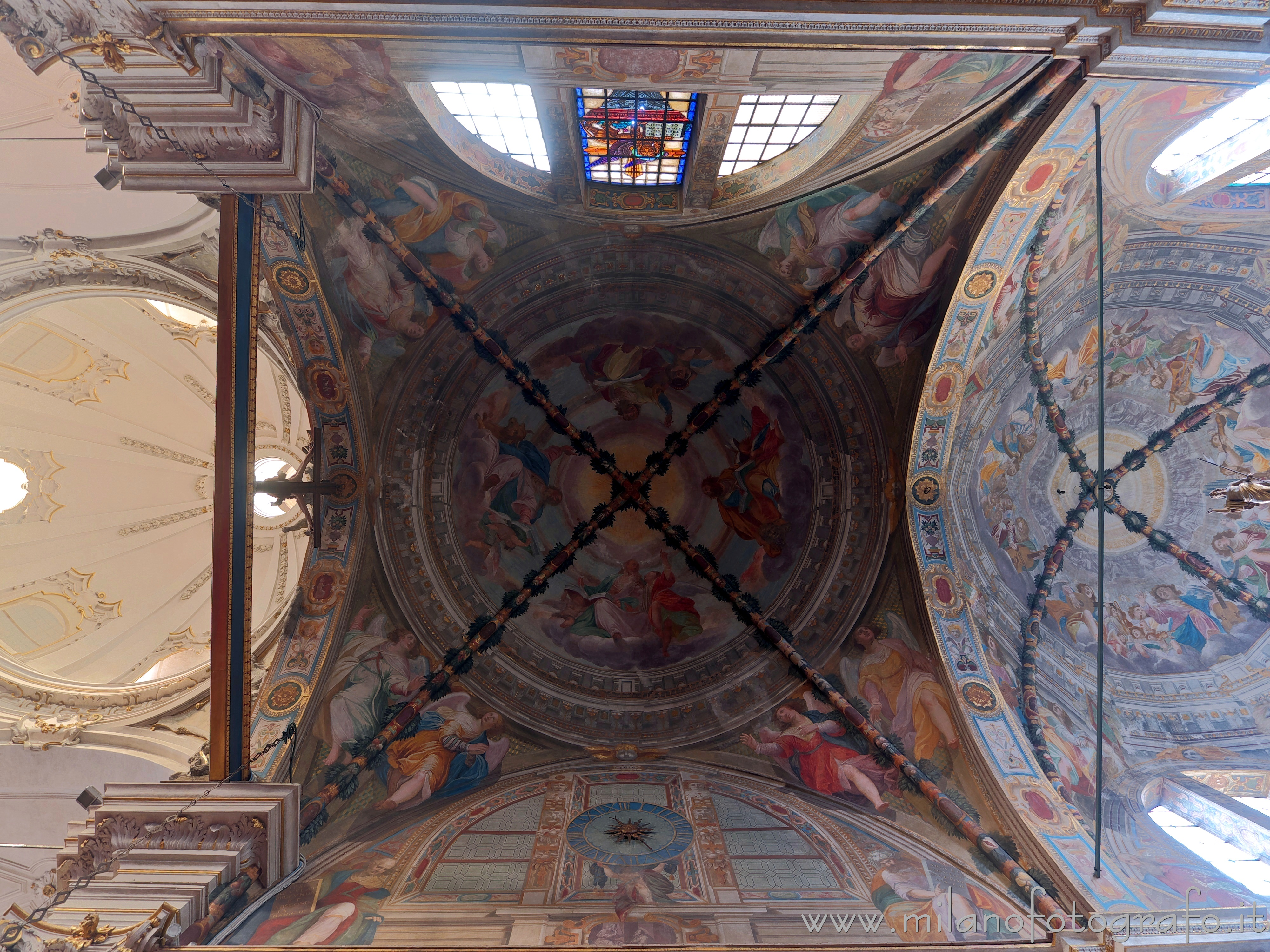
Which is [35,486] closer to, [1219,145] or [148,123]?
[148,123]

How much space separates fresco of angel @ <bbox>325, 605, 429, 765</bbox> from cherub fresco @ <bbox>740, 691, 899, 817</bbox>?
5678mm

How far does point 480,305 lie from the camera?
10.8 metres

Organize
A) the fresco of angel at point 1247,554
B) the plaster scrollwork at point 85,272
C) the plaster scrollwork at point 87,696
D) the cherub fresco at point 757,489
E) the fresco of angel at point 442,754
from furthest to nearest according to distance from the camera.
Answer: the cherub fresco at point 757,489
the fresco of angel at point 1247,554
the plaster scrollwork at point 87,696
the fresco of angel at point 442,754
the plaster scrollwork at point 85,272

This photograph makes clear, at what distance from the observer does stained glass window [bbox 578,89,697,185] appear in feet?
29.8

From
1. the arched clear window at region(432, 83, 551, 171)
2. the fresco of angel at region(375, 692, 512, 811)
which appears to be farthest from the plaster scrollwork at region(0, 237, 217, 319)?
the fresco of angel at region(375, 692, 512, 811)

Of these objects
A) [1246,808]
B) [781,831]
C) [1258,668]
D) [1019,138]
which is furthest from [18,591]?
[1258,668]

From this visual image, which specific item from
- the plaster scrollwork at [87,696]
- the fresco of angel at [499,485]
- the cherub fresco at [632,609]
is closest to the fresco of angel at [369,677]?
the fresco of angel at [499,485]

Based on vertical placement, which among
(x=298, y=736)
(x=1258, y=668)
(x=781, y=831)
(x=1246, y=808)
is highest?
(x=298, y=736)

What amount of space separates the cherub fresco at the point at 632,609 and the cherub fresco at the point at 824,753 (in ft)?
7.61

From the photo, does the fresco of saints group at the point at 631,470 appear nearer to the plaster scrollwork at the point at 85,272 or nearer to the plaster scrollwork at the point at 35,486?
the plaster scrollwork at the point at 85,272

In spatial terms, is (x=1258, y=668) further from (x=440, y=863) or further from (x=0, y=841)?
(x=0, y=841)

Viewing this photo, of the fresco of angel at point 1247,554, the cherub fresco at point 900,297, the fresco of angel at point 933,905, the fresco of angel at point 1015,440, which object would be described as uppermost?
the cherub fresco at point 900,297

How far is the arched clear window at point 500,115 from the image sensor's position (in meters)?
9.18

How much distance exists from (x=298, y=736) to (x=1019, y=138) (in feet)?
40.5
